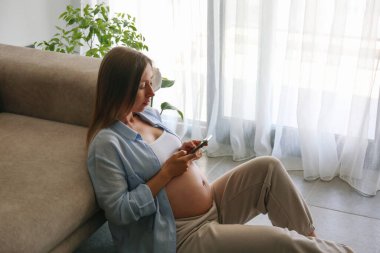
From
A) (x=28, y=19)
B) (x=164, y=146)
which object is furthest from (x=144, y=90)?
(x=28, y=19)

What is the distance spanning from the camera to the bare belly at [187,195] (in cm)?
180

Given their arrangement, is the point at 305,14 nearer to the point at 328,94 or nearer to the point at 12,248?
the point at 328,94

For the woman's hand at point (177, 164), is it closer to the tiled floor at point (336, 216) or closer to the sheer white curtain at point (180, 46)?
the tiled floor at point (336, 216)

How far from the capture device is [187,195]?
1.81 metres

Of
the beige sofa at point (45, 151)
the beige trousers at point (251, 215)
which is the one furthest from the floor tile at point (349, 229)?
the beige sofa at point (45, 151)

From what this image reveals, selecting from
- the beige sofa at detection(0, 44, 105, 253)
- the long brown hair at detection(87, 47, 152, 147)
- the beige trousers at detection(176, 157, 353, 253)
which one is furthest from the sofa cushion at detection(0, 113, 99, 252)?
the beige trousers at detection(176, 157, 353, 253)

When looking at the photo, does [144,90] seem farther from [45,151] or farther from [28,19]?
[28,19]

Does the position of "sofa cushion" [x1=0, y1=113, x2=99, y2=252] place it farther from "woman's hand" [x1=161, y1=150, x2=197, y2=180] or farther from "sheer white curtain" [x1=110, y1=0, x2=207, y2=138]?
"sheer white curtain" [x1=110, y1=0, x2=207, y2=138]

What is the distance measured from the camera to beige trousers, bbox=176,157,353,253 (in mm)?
1646

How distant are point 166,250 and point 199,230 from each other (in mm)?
121

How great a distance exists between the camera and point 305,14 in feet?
8.85

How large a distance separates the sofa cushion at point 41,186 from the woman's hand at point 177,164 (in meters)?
0.25

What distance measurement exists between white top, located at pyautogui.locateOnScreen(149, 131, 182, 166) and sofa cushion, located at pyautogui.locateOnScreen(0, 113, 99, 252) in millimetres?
241

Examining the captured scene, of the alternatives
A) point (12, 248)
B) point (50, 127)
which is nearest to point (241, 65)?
point (50, 127)
